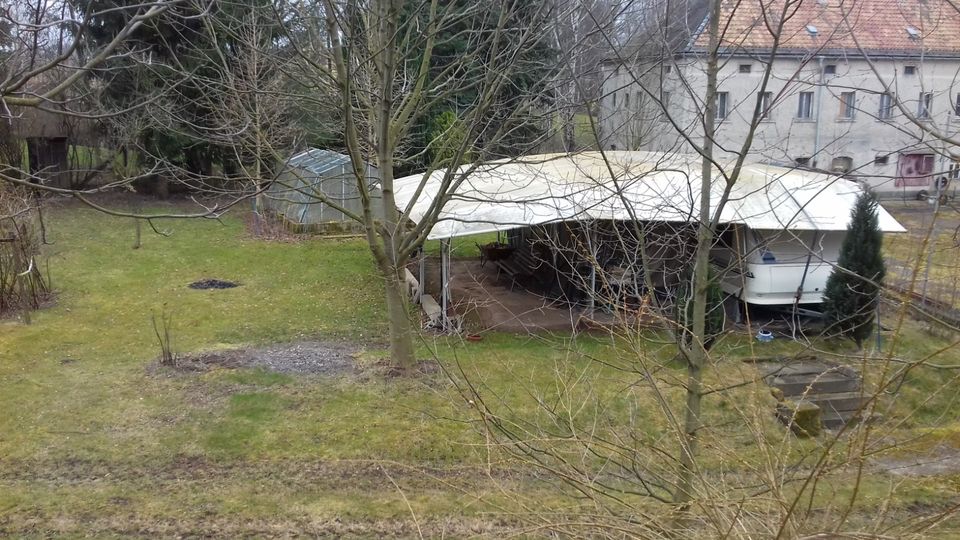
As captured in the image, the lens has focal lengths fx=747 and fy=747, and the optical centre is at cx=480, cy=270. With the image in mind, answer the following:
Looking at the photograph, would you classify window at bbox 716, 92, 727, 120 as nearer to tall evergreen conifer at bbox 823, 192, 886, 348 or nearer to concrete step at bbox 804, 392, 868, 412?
tall evergreen conifer at bbox 823, 192, 886, 348

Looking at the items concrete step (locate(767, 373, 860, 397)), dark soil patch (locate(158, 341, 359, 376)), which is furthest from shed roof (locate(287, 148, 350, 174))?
concrete step (locate(767, 373, 860, 397))

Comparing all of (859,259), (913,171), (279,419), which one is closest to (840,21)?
(279,419)

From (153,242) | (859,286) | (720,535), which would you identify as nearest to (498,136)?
(859,286)

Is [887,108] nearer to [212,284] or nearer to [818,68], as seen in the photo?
[818,68]

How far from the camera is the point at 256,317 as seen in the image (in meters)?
13.1

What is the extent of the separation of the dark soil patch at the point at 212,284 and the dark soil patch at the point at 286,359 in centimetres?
424

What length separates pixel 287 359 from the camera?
11.0 meters

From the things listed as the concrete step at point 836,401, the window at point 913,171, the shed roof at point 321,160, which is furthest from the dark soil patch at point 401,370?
the shed roof at point 321,160

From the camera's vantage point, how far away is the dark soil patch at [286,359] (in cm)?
1054

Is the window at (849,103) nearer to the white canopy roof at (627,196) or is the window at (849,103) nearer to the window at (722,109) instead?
the window at (722,109)

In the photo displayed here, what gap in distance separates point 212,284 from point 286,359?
17.1 feet

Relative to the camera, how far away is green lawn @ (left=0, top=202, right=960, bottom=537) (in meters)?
6.48

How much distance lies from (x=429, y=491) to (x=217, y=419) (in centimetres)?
297

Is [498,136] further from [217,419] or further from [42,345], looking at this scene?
[42,345]
